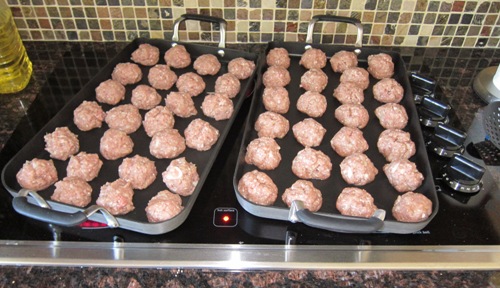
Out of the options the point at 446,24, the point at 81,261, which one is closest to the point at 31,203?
the point at 81,261

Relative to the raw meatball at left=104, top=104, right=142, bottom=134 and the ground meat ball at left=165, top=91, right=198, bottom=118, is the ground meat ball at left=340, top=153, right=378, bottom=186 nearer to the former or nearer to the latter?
the ground meat ball at left=165, top=91, right=198, bottom=118

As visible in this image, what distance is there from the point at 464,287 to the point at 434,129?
1.52ft

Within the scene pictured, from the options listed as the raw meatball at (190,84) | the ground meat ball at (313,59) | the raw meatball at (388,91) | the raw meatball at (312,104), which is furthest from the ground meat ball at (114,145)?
the raw meatball at (388,91)

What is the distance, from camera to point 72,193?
0.93 m

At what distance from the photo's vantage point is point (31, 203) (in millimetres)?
870

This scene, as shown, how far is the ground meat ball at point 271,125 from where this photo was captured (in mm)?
1111

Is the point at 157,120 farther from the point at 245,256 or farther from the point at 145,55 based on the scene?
the point at 245,256

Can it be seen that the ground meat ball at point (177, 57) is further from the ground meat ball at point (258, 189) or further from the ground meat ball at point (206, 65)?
the ground meat ball at point (258, 189)

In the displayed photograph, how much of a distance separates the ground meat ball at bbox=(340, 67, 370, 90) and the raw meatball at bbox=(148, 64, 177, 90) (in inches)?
21.6

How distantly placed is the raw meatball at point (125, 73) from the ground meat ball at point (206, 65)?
7.6 inches

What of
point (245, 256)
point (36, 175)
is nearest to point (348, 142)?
point (245, 256)

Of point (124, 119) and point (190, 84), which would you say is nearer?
point (124, 119)

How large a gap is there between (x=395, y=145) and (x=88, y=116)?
2.77 ft

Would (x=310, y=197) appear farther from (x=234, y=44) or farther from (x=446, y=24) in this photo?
(x=446, y=24)
